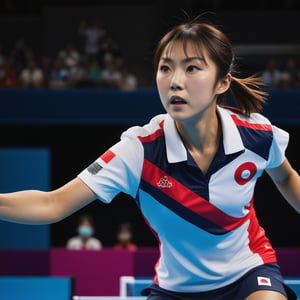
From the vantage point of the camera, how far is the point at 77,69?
11.2 metres

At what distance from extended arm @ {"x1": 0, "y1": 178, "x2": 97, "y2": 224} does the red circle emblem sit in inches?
21.0

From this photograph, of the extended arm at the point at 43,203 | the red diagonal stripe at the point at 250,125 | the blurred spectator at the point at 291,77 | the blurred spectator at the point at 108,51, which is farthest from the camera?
the blurred spectator at the point at 108,51

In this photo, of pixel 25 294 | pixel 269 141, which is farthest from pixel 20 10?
pixel 269 141

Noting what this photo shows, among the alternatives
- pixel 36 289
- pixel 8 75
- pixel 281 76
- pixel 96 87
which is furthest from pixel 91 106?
pixel 36 289

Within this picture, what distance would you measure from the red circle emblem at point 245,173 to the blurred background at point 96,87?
281 centimetres

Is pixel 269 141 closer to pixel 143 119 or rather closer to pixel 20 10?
pixel 143 119

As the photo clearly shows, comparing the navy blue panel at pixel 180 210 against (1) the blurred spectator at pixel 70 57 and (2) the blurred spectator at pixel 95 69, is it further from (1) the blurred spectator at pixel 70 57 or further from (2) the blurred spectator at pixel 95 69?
(1) the blurred spectator at pixel 70 57

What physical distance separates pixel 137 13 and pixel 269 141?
11.8 metres

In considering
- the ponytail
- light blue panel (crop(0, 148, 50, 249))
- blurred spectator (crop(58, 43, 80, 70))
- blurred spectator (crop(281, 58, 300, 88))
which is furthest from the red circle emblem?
blurred spectator (crop(58, 43, 80, 70))

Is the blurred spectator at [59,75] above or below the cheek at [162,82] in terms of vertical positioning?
above

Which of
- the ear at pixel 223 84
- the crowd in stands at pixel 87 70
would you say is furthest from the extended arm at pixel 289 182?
the crowd in stands at pixel 87 70

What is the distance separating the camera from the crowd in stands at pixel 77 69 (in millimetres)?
10766

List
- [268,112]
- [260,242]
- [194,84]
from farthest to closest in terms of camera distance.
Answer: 1. [268,112]
2. [260,242]
3. [194,84]

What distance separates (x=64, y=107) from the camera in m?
9.24
